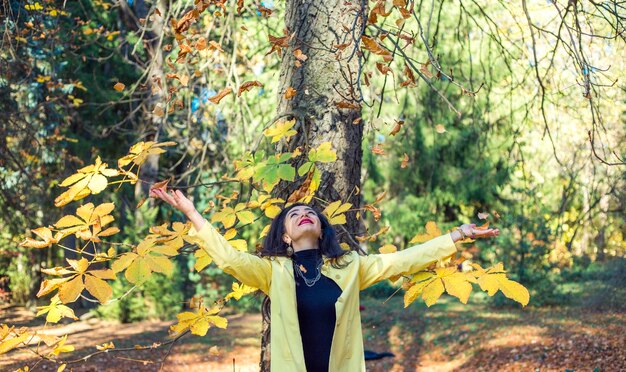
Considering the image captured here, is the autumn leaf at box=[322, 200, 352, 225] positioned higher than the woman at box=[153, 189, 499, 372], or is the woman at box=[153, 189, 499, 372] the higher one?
the autumn leaf at box=[322, 200, 352, 225]

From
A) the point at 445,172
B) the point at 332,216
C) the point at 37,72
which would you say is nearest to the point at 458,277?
the point at 332,216

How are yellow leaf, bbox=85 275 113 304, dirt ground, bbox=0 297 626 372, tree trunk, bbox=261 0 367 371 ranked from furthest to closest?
dirt ground, bbox=0 297 626 372, tree trunk, bbox=261 0 367 371, yellow leaf, bbox=85 275 113 304

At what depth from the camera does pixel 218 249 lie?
8.71 ft

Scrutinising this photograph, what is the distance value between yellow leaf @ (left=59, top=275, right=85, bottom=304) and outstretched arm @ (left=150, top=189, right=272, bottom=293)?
42cm

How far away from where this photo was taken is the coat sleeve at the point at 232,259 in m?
2.64

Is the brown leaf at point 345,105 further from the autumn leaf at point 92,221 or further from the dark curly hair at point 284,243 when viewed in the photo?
the autumn leaf at point 92,221

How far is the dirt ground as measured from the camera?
22.9 feet

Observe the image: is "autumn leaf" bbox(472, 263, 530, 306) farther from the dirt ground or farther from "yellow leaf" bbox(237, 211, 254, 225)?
the dirt ground

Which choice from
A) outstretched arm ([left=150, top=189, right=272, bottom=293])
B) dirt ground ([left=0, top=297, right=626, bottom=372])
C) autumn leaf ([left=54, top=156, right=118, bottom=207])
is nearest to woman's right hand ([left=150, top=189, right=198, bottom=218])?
outstretched arm ([left=150, top=189, right=272, bottom=293])

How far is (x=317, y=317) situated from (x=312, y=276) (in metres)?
0.19

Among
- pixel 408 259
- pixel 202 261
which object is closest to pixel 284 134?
pixel 202 261

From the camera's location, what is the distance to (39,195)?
1105 centimetres

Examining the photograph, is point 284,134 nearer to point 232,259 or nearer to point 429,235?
point 232,259

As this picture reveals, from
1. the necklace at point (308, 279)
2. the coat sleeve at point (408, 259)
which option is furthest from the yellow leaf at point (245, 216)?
the coat sleeve at point (408, 259)
